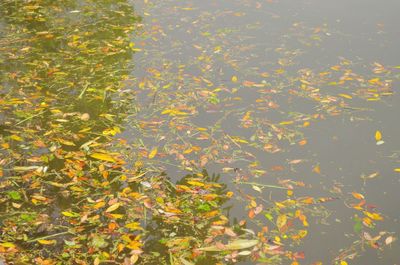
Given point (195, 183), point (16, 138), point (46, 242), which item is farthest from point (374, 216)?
point (16, 138)

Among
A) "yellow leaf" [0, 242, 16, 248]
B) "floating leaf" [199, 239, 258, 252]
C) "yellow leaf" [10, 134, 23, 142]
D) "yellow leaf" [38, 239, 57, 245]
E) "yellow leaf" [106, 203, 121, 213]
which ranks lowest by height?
"floating leaf" [199, 239, 258, 252]

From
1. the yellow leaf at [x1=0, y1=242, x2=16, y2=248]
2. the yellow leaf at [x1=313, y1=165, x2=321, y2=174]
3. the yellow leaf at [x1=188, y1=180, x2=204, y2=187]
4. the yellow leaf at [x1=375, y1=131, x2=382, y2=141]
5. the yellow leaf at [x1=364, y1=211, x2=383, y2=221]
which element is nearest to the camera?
the yellow leaf at [x1=0, y1=242, x2=16, y2=248]

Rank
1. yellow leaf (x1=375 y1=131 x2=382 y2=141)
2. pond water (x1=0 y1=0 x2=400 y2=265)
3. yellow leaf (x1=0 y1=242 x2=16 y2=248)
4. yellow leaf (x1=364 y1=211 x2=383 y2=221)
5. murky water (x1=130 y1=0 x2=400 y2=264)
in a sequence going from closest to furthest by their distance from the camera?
yellow leaf (x1=0 y1=242 x2=16 y2=248) → pond water (x1=0 y1=0 x2=400 y2=265) → yellow leaf (x1=364 y1=211 x2=383 y2=221) → murky water (x1=130 y1=0 x2=400 y2=264) → yellow leaf (x1=375 y1=131 x2=382 y2=141)

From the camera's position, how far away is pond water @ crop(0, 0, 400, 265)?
3.39 m

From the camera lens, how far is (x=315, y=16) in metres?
6.99

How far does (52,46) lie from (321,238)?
4.18m

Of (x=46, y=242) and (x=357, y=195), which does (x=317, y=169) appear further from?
(x=46, y=242)

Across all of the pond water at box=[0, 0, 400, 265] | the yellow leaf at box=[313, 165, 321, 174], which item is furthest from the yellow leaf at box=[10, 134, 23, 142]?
the yellow leaf at box=[313, 165, 321, 174]

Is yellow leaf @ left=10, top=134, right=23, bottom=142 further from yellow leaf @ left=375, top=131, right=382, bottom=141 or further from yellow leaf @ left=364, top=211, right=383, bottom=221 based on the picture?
yellow leaf @ left=375, top=131, right=382, bottom=141

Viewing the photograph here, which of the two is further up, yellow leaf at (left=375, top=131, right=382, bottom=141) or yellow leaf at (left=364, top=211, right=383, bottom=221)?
yellow leaf at (left=375, top=131, right=382, bottom=141)

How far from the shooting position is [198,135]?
Result: 14.8ft

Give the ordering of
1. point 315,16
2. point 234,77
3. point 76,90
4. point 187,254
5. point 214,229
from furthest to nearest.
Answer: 1. point 315,16
2. point 234,77
3. point 76,90
4. point 214,229
5. point 187,254

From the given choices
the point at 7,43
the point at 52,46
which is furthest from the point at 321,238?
the point at 7,43

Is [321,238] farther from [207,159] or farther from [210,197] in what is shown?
[207,159]
